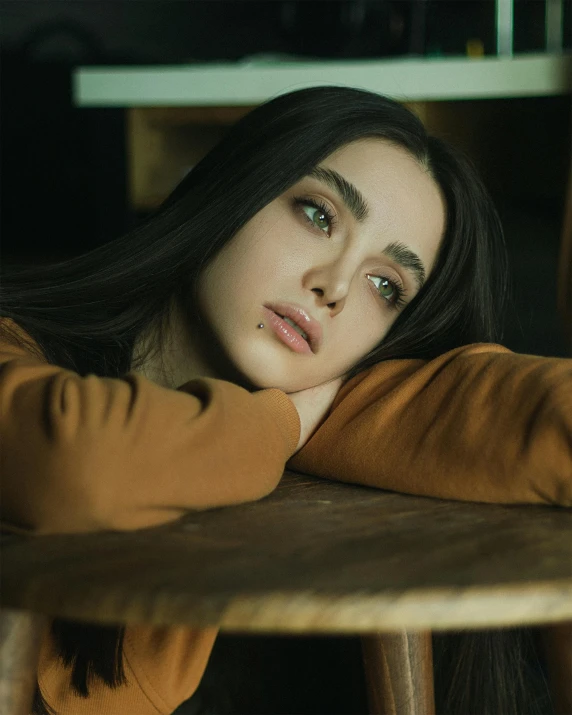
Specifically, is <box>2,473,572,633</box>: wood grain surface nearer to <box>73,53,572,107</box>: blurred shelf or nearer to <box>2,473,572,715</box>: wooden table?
<box>2,473,572,715</box>: wooden table

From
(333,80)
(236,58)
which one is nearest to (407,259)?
(333,80)

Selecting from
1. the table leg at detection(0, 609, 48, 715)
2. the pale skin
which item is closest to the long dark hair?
the pale skin

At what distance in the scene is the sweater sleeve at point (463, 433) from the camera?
0.63 m

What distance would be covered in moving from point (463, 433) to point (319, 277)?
206 mm

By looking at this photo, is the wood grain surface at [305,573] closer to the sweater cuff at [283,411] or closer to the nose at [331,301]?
the sweater cuff at [283,411]

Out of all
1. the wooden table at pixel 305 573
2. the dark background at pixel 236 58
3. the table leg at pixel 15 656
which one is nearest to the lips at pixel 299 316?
the wooden table at pixel 305 573

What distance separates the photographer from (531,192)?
140 cm

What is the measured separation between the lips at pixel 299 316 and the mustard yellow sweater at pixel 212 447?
73 millimetres

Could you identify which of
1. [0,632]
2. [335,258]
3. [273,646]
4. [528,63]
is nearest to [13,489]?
[0,632]

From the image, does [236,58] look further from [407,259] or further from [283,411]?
[283,411]

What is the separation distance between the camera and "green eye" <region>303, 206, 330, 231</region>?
838 mm

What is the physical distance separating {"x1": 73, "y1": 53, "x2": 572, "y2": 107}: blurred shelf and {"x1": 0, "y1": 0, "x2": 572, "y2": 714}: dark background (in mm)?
86

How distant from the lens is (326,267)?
2.64 feet

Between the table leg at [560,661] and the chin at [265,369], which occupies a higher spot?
the chin at [265,369]
